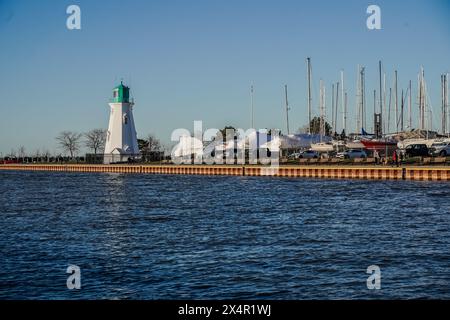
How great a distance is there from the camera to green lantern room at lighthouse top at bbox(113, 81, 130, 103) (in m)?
110

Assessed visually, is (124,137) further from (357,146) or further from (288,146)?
(357,146)

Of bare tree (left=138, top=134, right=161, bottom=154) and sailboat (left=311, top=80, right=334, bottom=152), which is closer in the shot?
sailboat (left=311, top=80, right=334, bottom=152)

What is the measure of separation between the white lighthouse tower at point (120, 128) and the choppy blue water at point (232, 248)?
69.0 metres

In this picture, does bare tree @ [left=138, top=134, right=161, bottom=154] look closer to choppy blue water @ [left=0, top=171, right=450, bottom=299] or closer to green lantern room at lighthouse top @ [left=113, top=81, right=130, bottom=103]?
green lantern room at lighthouse top @ [left=113, top=81, right=130, bottom=103]

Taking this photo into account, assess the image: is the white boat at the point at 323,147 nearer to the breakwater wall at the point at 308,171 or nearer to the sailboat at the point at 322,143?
the sailboat at the point at 322,143

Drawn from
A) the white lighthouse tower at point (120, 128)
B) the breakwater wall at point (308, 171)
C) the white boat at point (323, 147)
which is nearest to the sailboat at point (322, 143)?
the white boat at point (323, 147)

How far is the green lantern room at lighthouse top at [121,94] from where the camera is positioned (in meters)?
110

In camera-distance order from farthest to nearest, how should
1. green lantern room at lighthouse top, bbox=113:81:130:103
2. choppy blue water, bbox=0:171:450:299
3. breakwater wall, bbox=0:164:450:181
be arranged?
1. green lantern room at lighthouse top, bbox=113:81:130:103
2. breakwater wall, bbox=0:164:450:181
3. choppy blue water, bbox=0:171:450:299

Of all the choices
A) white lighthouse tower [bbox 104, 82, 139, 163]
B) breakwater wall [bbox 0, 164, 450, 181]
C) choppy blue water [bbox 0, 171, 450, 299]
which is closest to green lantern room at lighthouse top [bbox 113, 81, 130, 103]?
white lighthouse tower [bbox 104, 82, 139, 163]

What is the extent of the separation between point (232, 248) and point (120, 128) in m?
87.9

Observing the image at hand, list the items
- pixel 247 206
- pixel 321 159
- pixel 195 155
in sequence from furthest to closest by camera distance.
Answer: pixel 195 155
pixel 321 159
pixel 247 206

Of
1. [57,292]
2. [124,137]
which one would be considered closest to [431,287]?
[57,292]

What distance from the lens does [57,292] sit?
1709 centimetres

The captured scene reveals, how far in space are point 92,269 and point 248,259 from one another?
4.40 metres
